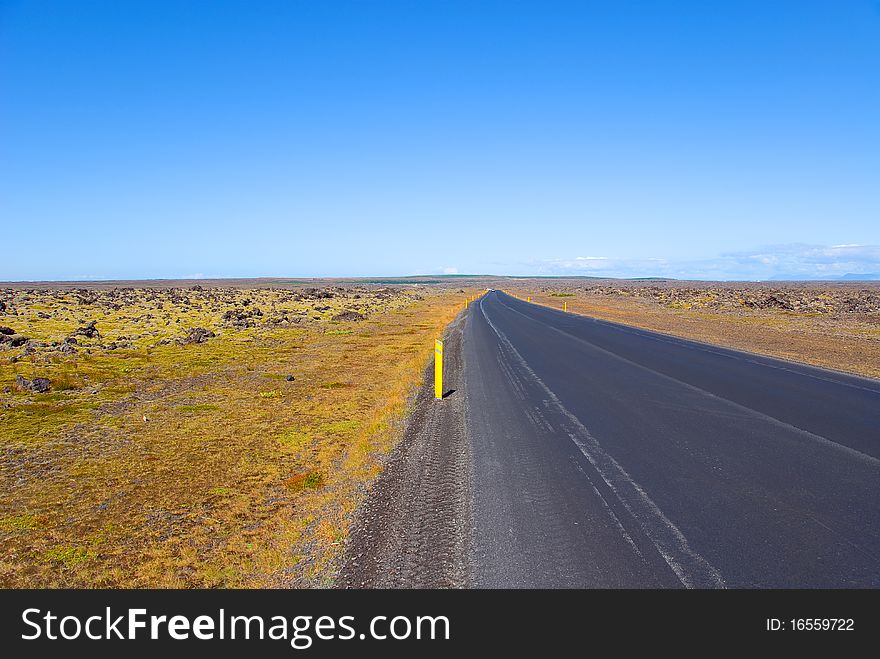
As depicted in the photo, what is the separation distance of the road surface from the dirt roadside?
0.07 ft

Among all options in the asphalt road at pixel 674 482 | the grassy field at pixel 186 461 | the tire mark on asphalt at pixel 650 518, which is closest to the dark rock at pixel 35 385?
the grassy field at pixel 186 461

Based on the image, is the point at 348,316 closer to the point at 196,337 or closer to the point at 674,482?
the point at 196,337

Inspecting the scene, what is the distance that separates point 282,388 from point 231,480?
23.1 feet

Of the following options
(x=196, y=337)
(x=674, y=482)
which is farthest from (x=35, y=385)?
(x=674, y=482)

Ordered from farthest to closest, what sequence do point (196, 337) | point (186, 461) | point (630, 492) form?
point (196, 337) < point (186, 461) < point (630, 492)

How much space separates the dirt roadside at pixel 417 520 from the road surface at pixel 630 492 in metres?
0.02

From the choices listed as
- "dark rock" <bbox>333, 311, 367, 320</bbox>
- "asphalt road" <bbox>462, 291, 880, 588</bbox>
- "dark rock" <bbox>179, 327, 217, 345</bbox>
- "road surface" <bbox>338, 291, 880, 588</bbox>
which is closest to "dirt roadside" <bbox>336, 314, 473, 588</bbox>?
"road surface" <bbox>338, 291, 880, 588</bbox>

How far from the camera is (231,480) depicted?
742 cm

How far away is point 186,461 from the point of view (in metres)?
8.27

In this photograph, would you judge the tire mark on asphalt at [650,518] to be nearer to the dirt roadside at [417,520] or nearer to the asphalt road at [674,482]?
the asphalt road at [674,482]

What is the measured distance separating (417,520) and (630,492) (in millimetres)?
2713

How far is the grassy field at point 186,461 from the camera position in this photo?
514 centimetres
